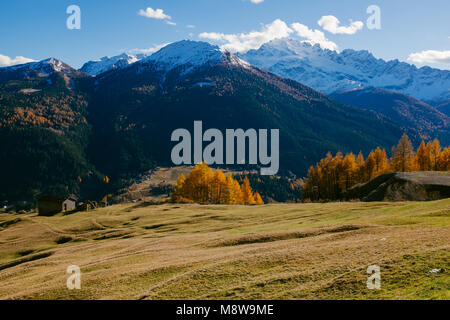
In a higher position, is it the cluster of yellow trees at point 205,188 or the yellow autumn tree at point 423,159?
the yellow autumn tree at point 423,159

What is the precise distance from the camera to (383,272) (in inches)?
756

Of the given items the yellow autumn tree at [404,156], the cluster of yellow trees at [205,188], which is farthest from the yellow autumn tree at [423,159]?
the cluster of yellow trees at [205,188]

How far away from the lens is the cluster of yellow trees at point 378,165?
10425 centimetres

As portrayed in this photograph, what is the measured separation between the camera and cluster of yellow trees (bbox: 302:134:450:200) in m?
104

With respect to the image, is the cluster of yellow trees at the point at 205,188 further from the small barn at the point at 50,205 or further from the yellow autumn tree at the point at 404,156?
the yellow autumn tree at the point at 404,156

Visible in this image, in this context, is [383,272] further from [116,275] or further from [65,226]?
[65,226]

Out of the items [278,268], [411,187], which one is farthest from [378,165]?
[278,268]

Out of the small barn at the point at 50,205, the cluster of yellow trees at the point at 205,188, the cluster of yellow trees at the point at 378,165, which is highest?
the cluster of yellow trees at the point at 378,165

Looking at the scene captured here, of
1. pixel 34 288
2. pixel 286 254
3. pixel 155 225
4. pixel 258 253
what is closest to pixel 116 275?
pixel 34 288

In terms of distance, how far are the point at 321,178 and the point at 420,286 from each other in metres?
99.0

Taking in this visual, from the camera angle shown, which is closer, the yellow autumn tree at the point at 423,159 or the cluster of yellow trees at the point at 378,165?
the cluster of yellow trees at the point at 378,165

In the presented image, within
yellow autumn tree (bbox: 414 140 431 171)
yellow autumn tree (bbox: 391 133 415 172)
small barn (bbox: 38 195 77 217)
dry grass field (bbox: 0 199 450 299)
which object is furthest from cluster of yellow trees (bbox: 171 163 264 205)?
dry grass field (bbox: 0 199 450 299)

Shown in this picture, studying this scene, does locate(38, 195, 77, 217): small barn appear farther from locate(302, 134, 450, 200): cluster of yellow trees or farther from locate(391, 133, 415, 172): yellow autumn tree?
locate(391, 133, 415, 172): yellow autumn tree

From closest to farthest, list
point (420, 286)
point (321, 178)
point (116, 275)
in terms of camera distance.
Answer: point (420, 286) → point (116, 275) → point (321, 178)
